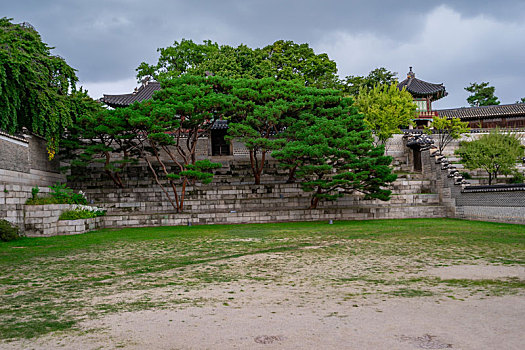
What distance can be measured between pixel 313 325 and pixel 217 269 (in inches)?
130

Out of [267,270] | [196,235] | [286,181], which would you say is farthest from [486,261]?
[286,181]

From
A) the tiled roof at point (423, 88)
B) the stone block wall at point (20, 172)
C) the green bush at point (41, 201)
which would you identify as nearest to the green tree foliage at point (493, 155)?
the tiled roof at point (423, 88)

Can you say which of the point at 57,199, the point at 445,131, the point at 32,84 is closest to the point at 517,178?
the point at 445,131

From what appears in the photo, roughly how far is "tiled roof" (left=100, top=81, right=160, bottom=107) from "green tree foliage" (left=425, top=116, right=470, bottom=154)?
65.8ft

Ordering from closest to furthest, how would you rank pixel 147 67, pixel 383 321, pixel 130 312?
pixel 383 321
pixel 130 312
pixel 147 67

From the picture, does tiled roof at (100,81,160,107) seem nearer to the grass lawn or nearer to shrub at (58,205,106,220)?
shrub at (58,205,106,220)

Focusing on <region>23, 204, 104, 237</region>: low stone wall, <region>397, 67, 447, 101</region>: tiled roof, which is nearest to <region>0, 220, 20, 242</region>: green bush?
<region>23, 204, 104, 237</region>: low stone wall

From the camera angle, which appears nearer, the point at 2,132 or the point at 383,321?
the point at 383,321

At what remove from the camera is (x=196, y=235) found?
486 inches

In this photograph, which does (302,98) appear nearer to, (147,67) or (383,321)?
(383,321)

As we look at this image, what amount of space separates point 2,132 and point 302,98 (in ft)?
40.0

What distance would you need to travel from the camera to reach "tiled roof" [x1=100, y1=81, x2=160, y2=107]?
91.4ft

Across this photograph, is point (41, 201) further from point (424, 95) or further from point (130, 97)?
point (424, 95)

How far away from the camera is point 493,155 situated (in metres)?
21.2
